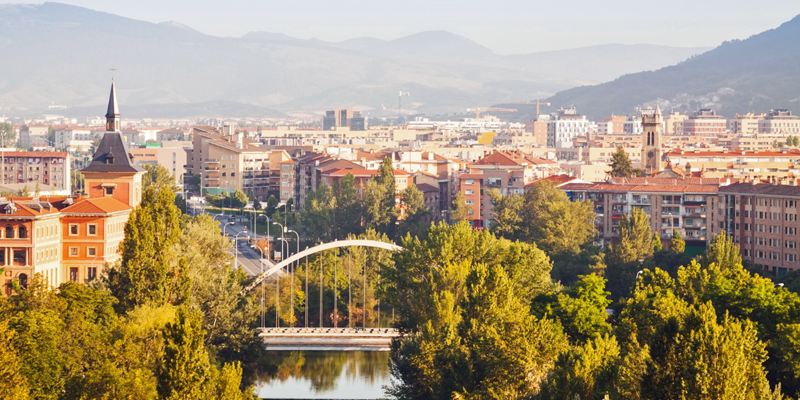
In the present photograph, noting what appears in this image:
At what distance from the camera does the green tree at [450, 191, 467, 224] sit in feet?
338

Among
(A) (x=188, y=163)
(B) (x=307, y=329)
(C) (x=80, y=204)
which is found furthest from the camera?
(A) (x=188, y=163)

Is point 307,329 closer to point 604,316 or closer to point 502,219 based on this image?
point 604,316

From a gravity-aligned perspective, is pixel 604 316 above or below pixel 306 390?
above

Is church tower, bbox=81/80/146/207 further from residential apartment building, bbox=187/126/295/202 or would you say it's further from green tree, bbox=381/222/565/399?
residential apartment building, bbox=187/126/295/202

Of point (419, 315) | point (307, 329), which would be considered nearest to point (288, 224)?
point (307, 329)

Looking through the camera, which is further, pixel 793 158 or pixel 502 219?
pixel 793 158

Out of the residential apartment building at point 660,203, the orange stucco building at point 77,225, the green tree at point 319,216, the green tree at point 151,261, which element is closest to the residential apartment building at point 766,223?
the residential apartment building at point 660,203

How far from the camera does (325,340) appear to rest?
59.6 metres

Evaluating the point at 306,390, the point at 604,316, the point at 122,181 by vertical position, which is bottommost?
the point at 306,390

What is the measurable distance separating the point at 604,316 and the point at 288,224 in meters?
58.4

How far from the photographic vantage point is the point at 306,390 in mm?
57375

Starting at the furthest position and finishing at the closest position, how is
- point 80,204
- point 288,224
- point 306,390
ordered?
1. point 288,224
2. point 80,204
3. point 306,390

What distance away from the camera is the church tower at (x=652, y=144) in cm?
11888

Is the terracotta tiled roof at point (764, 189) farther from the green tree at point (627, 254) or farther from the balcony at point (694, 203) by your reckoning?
the green tree at point (627, 254)
